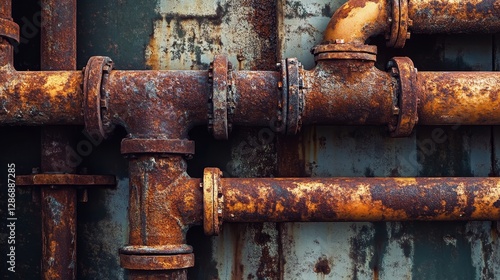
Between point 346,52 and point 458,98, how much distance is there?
1.77 ft

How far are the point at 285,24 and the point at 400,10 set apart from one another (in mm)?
561

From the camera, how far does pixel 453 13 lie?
8.36ft

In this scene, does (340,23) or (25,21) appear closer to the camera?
(340,23)

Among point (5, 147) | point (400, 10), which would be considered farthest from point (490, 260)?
point (5, 147)

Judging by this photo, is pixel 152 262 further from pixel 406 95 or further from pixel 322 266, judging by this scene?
pixel 406 95

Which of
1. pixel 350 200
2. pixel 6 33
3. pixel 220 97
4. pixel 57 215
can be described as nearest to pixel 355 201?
pixel 350 200

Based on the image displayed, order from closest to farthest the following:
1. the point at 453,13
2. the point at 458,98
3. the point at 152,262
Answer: the point at 152,262, the point at 458,98, the point at 453,13

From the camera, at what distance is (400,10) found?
8.23 ft

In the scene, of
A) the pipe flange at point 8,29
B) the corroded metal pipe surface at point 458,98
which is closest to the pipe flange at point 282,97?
the corroded metal pipe surface at point 458,98

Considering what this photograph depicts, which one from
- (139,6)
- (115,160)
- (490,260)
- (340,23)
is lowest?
(490,260)

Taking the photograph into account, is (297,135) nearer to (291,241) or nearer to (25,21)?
(291,241)

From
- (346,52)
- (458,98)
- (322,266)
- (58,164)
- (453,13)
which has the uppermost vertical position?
(453,13)

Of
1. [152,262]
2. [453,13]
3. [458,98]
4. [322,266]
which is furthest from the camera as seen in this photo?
[322,266]

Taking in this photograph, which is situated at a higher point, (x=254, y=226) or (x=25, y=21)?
(x=25, y=21)
